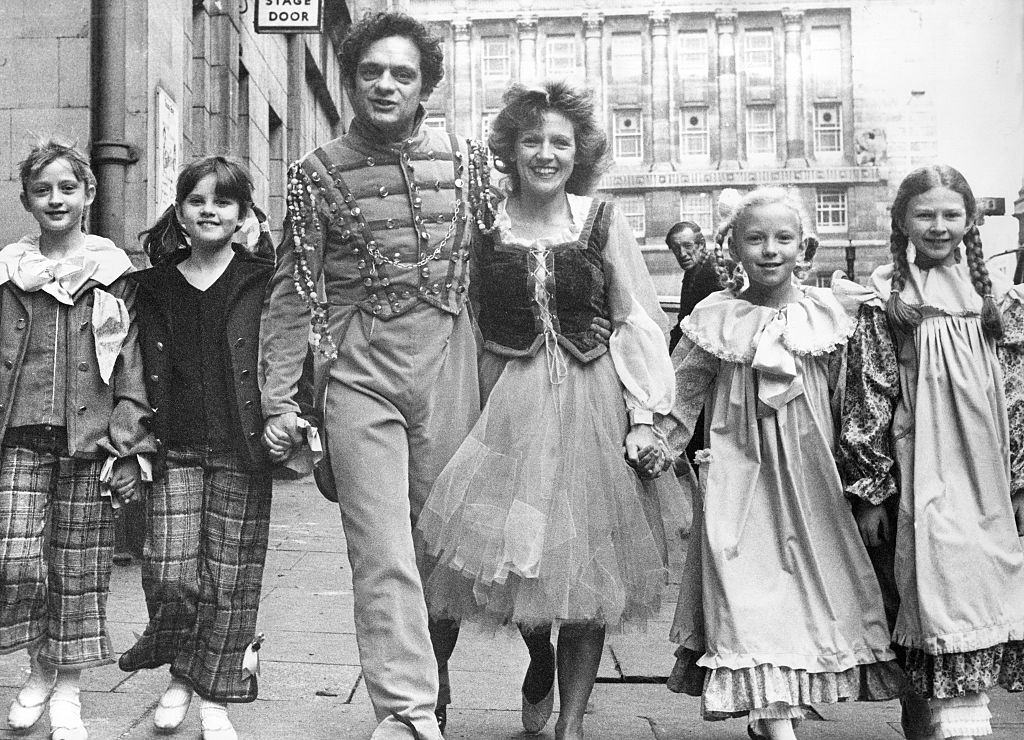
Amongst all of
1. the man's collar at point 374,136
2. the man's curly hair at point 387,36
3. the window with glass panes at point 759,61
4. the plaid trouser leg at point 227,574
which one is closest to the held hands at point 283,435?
the plaid trouser leg at point 227,574

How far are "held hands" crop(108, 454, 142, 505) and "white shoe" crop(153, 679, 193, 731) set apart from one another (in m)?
0.65

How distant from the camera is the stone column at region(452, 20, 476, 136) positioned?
52094mm

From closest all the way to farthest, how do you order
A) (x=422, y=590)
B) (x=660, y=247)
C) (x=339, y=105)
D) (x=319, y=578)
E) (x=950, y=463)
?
(x=422, y=590) < (x=950, y=463) < (x=319, y=578) < (x=339, y=105) < (x=660, y=247)

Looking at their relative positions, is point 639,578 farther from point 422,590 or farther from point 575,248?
point 575,248

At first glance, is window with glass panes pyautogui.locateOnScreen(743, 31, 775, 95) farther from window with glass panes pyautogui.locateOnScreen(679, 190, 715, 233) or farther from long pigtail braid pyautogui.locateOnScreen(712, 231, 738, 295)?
long pigtail braid pyautogui.locateOnScreen(712, 231, 738, 295)

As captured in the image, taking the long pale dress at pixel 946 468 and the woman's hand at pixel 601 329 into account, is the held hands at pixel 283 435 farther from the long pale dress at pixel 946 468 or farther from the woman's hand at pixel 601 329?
the long pale dress at pixel 946 468

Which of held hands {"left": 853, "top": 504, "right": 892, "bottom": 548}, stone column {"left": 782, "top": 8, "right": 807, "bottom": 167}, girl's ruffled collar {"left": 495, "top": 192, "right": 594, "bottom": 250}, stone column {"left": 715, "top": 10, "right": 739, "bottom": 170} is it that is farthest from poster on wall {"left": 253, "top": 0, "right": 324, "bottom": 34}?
stone column {"left": 782, "top": 8, "right": 807, "bottom": 167}

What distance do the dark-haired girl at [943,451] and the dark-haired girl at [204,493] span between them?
1978 millimetres

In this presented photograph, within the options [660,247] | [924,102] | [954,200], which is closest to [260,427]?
[954,200]

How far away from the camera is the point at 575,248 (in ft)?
13.8

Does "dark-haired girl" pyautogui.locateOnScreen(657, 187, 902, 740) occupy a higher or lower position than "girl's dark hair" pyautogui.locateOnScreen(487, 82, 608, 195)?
lower

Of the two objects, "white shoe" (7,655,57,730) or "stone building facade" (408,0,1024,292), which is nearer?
"white shoe" (7,655,57,730)

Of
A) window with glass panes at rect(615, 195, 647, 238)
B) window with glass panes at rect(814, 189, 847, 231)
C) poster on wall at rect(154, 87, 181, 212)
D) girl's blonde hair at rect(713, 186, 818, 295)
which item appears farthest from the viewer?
window with glass panes at rect(615, 195, 647, 238)

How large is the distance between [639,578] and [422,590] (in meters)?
0.68
